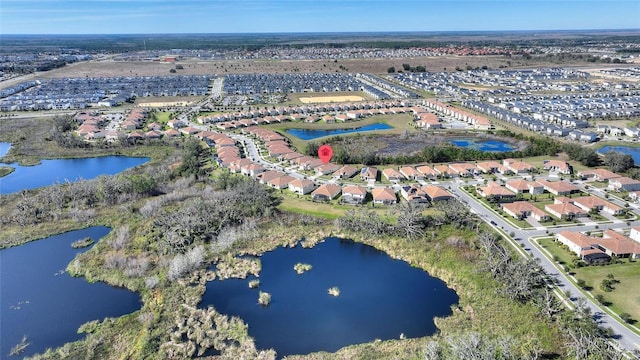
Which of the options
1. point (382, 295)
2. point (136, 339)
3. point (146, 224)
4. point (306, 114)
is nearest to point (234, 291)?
point (136, 339)

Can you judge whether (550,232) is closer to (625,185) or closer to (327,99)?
(625,185)

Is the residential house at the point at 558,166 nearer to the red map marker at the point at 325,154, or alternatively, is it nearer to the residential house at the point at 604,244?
the residential house at the point at 604,244

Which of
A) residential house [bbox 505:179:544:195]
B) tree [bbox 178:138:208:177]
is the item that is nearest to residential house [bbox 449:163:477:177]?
residential house [bbox 505:179:544:195]

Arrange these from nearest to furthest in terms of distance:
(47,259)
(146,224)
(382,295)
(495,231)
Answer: (382,295) < (47,259) < (495,231) < (146,224)

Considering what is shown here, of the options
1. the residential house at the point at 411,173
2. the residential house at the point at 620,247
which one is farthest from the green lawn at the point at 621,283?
the residential house at the point at 411,173

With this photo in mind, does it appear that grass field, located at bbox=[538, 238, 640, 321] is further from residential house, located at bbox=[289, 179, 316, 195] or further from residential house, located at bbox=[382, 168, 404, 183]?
residential house, located at bbox=[289, 179, 316, 195]

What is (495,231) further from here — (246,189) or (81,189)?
(81,189)
